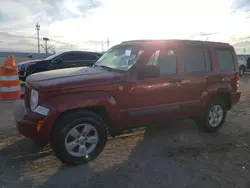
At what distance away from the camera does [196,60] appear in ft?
17.1

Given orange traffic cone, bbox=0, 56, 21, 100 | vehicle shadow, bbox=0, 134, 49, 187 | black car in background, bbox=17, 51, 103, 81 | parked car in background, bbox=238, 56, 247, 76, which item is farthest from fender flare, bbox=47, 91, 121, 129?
parked car in background, bbox=238, 56, 247, 76

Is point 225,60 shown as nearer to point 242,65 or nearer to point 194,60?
point 194,60

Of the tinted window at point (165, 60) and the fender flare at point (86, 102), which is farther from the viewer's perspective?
the tinted window at point (165, 60)

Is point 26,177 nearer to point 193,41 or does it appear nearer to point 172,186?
point 172,186

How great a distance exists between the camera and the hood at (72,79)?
374 cm

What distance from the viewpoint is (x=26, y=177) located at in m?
3.54

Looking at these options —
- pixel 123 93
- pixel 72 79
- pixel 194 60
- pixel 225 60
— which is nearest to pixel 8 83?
pixel 72 79

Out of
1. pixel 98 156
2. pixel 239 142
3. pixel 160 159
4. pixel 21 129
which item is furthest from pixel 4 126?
pixel 239 142

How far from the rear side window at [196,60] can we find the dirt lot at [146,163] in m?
1.35

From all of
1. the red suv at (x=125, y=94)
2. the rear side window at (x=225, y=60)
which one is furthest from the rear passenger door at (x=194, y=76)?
the rear side window at (x=225, y=60)

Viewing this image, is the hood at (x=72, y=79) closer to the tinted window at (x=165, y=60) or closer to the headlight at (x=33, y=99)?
the headlight at (x=33, y=99)

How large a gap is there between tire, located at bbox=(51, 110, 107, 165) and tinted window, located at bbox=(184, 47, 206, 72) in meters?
2.05

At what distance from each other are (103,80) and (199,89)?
2065mm

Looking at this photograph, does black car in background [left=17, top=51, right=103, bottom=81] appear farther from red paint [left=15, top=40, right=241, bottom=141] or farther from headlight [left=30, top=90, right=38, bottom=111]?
headlight [left=30, top=90, right=38, bottom=111]
